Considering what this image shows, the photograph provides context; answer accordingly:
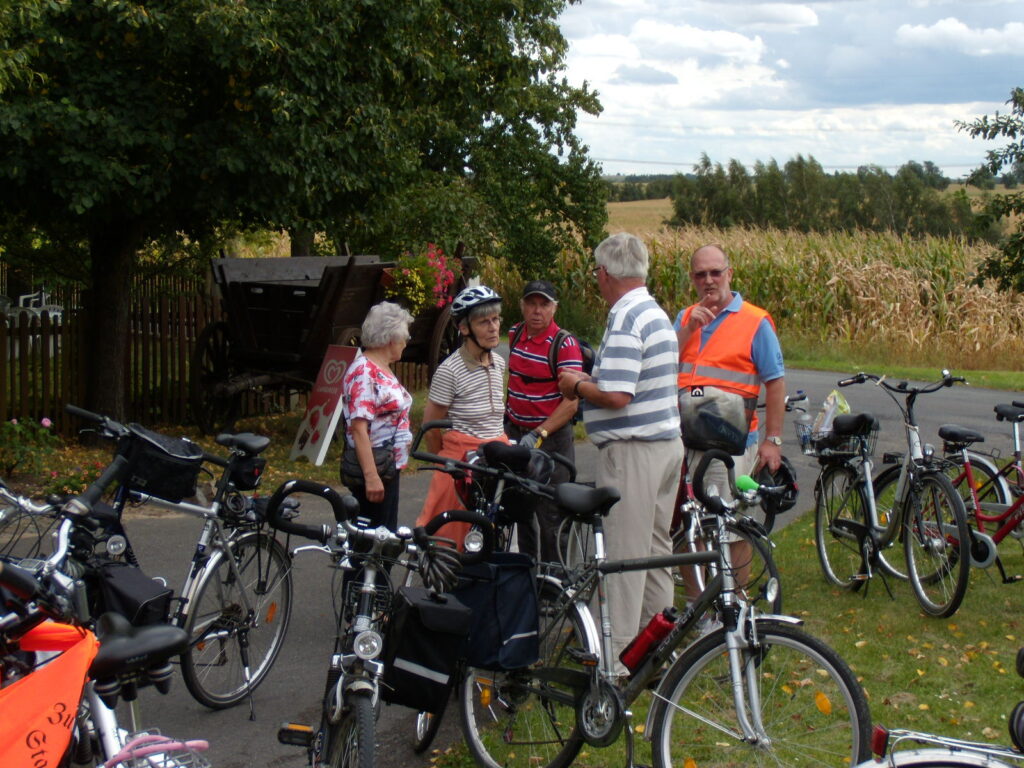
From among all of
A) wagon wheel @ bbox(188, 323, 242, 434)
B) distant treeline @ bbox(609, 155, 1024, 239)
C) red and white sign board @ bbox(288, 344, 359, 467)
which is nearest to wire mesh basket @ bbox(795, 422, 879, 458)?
red and white sign board @ bbox(288, 344, 359, 467)

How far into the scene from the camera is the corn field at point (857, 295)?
2248cm

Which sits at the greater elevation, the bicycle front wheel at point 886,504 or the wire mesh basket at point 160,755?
the wire mesh basket at point 160,755

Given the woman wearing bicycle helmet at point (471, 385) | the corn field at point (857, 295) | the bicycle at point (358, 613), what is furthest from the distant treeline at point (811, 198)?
the bicycle at point (358, 613)

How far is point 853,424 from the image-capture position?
6.84 metres

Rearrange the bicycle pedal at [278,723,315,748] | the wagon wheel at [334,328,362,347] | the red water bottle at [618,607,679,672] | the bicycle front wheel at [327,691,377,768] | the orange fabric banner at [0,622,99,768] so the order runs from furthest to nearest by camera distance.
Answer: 1. the wagon wheel at [334,328,362,347]
2. the red water bottle at [618,607,679,672]
3. the bicycle pedal at [278,723,315,748]
4. the bicycle front wheel at [327,691,377,768]
5. the orange fabric banner at [0,622,99,768]

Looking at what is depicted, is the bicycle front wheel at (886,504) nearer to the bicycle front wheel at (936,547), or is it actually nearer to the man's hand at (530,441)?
the bicycle front wheel at (936,547)

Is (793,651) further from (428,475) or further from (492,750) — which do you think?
(428,475)

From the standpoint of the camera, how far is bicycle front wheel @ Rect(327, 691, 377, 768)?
361 centimetres

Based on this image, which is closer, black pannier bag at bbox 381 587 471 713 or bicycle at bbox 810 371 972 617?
black pannier bag at bbox 381 587 471 713

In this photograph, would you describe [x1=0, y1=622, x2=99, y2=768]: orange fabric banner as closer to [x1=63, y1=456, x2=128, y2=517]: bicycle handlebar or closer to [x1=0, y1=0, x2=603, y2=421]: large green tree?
[x1=63, y1=456, x2=128, y2=517]: bicycle handlebar

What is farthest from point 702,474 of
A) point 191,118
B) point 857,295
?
point 857,295

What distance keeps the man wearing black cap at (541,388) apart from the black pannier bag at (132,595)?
2.75 m

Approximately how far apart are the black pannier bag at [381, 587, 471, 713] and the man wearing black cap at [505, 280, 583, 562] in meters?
2.31

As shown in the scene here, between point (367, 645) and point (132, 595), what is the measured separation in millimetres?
788
